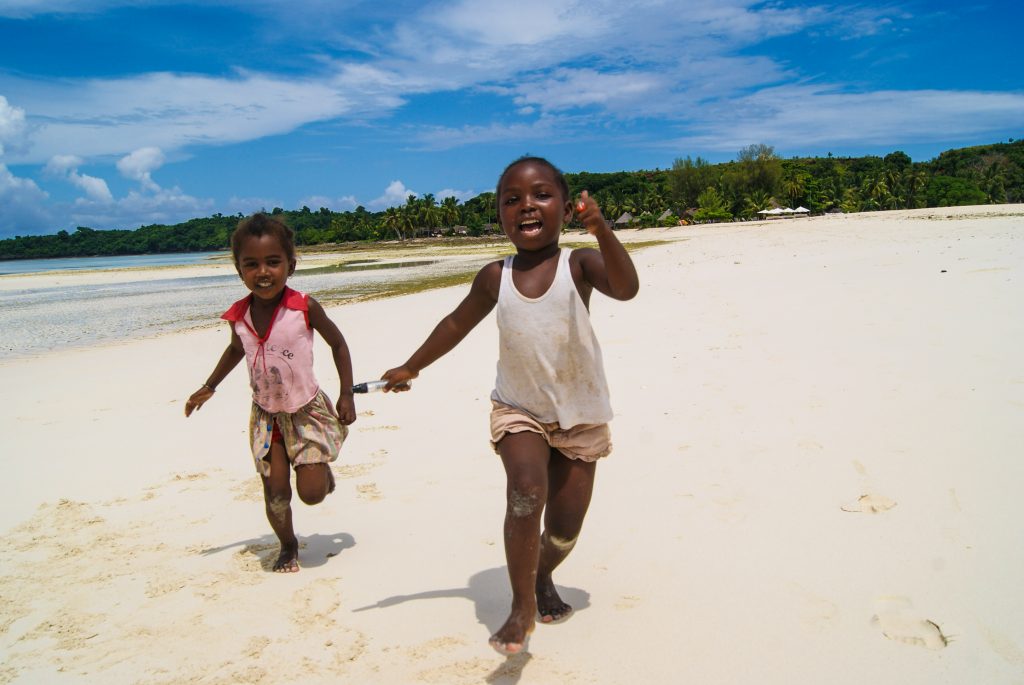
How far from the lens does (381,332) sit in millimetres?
11953

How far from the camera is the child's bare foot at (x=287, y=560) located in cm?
356

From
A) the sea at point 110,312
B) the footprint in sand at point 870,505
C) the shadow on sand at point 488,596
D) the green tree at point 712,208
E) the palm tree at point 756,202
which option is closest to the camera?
the shadow on sand at point 488,596

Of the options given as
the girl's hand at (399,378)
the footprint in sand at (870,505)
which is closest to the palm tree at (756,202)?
the footprint in sand at (870,505)

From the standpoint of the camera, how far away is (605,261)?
102 inches

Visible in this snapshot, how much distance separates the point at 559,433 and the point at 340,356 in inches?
54.3

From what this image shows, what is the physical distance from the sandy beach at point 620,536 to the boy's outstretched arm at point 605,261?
133 cm

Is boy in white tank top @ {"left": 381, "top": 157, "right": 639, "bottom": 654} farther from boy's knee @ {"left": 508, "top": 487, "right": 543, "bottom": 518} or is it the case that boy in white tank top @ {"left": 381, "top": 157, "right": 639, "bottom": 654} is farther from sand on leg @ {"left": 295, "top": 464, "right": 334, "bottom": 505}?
sand on leg @ {"left": 295, "top": 464, "right": 334, "bottom": 505}

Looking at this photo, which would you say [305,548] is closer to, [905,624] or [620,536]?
[620,536]

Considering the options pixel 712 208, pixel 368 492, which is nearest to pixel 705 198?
pixel 712 208

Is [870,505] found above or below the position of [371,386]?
below

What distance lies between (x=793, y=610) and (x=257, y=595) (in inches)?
93.2

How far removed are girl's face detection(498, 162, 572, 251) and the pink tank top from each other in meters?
1.31

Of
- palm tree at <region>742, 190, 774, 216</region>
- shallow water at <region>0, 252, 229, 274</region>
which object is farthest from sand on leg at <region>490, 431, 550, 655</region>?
palm tree at <region>742, 190, 774, 216</region>

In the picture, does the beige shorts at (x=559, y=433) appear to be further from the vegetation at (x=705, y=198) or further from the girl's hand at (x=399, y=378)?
the vegetation at (x=705, y=198)
